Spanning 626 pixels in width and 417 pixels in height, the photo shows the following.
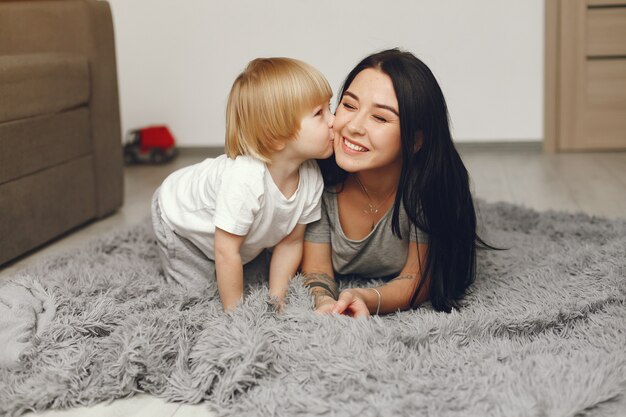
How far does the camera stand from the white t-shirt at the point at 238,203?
134 centimetres

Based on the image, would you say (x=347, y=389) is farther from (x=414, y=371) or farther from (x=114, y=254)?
(x=114, y=254)

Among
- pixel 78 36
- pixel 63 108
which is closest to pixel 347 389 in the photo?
pixel 63 108

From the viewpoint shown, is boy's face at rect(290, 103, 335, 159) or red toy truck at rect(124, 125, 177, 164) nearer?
boy's face at rect(290, 103, 335, 159)

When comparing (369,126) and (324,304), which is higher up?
(369,126)

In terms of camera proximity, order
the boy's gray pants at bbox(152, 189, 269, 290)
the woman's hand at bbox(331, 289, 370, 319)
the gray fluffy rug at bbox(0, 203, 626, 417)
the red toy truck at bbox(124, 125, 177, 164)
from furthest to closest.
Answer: the red toy truck at bbox(124, 125, 177, 164), the boy's gray pants at bbox(152, 189, 269, 290), the woman's hand at bbox(331, 289, 370, 319), the gray fluffy rug at bbox(0, 203, 626, 417)

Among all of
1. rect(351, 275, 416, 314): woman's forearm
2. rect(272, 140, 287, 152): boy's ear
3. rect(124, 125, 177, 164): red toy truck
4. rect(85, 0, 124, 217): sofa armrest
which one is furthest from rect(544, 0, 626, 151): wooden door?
rect(272, 140, 287, 152): boy's ear

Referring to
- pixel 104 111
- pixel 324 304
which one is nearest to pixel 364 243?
pixel 324 304

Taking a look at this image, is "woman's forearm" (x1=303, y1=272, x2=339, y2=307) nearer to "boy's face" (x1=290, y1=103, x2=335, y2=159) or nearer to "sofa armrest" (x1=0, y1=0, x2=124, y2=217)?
"boy's face" (x1=290, y1=103, x2=335, y2=159)

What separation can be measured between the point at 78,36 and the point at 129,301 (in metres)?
1.21

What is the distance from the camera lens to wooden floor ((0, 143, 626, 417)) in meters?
2.27

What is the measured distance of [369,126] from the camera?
4.41 ft

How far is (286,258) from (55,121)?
983mm

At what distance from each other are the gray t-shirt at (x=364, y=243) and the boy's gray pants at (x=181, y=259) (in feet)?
0.58

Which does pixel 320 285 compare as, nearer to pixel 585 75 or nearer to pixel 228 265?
pixel 228 265
